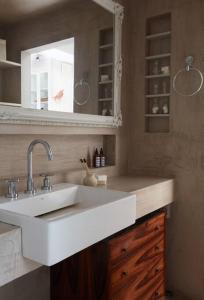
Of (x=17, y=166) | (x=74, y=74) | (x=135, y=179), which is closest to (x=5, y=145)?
(x=17, y=166)

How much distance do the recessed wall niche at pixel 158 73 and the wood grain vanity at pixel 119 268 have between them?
0.77 meters

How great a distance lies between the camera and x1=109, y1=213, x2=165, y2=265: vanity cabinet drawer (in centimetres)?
154

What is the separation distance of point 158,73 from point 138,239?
1294mm

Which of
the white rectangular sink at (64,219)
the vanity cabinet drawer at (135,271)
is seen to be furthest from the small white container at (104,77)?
the vanity cabinet drawer at (135,271)

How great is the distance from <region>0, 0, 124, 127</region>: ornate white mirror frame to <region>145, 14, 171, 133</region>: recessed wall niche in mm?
250

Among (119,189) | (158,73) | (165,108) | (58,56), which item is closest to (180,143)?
(165,108)

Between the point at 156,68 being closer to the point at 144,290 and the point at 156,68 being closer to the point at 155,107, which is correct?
the point at 155,107

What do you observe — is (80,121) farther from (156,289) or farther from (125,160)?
(156,289)

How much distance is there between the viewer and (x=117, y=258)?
5.09 ft

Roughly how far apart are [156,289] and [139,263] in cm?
38

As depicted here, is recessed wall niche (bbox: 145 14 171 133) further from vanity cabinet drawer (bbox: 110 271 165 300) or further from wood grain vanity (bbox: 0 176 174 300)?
vanity cabinet drawer (bbox: 110 271 165 300)

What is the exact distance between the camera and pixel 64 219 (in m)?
1.04

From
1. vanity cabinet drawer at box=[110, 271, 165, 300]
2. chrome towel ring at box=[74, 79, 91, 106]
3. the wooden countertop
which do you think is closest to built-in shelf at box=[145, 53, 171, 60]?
chrome towel ring at box=[74, 79, 91, 106]

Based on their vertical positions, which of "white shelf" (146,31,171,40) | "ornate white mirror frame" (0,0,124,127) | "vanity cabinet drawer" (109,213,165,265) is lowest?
"vanity cabinet drawer" (109,213,165,265)
